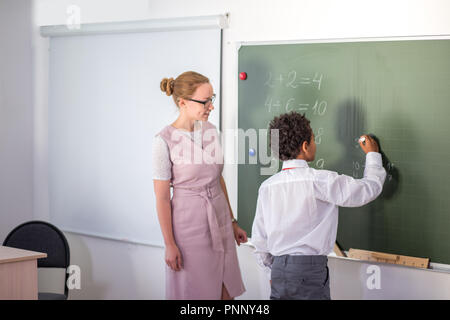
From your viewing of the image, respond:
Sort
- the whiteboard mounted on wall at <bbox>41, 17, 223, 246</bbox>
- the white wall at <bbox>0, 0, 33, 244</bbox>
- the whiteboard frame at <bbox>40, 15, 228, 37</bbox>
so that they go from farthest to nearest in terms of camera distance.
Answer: the white wall at <bbox>0, 0, 33, 244</bbox>, the whiteboard mounted on wall at <bbox>41, 17, 223, 246</bbox>, the whiteboard frame at <bbox>40, 15, 228, 37</bbox>

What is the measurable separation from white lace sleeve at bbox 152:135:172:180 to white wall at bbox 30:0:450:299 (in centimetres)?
64

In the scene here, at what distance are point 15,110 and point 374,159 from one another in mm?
2619

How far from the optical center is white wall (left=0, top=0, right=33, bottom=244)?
12.1 ft

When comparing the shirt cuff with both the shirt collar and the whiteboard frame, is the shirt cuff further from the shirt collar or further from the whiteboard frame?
the whiteboard frame

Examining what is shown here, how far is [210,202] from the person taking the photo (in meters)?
2.54

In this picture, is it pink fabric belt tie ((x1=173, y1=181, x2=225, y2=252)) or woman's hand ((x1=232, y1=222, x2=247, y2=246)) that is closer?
pink fabric belt tie ((x1=173, y1=181, x2=225, y2=252))

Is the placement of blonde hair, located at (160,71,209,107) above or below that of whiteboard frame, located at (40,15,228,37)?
below

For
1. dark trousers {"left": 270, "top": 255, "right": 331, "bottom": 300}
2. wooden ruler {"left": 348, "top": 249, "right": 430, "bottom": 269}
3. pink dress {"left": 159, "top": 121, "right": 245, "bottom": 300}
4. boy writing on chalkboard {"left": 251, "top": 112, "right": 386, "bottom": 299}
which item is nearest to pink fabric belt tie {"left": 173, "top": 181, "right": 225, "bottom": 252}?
pink dress {"left": 159, "top": 121, "right": 245, "bottom": 300}

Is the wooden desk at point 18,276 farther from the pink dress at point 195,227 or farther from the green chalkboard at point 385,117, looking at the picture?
the green chalkboard at point 385,117

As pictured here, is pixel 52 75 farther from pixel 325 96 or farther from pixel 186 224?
pixel 325 96

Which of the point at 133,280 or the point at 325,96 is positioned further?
the point at 133,280

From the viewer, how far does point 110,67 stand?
346 centimetres
